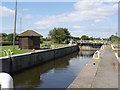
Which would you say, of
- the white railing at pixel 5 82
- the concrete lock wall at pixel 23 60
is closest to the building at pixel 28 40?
the concrete lock wall at pixel 23 60

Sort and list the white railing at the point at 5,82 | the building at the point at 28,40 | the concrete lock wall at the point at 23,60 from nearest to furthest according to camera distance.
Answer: the white railing at the point at 5,82 → the concrete lock wall at the point at 23,60 → the building at the point at 28,40

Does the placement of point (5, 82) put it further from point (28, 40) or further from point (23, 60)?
point (28, 40)

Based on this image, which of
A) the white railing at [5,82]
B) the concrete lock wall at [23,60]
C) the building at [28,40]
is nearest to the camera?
the white railing at [5,82]

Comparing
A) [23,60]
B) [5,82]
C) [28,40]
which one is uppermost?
[28,40]

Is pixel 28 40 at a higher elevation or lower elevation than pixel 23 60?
higher

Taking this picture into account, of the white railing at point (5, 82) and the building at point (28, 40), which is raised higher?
the building at point (28, 40)

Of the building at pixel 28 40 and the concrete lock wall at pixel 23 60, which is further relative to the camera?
the building at pixel 28 40

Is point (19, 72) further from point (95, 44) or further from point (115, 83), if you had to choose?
point (95, 44)

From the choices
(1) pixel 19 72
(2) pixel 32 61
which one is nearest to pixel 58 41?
(2) pixel 32 61

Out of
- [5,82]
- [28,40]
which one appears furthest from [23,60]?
[5,82]

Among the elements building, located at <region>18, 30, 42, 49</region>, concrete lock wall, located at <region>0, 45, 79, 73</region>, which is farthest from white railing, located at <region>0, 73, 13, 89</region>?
building, located at <region>18, 30, 42, 49</region>

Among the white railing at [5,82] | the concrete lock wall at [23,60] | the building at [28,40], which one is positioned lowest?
the concrete lock wall at [23,60]

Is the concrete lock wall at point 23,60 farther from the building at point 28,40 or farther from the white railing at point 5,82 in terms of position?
the white railing at point 5,82

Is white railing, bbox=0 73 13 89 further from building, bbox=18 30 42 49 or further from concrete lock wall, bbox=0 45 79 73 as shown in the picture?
building, bbox=18 30 42 49
